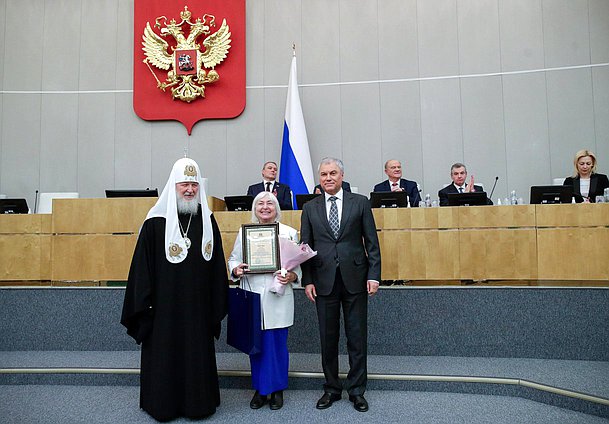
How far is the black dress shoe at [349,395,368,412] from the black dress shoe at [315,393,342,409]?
0.14 meters

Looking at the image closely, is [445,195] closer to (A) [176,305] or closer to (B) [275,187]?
(B) [275,187]

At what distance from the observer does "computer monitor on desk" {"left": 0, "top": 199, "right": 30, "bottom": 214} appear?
221 inches

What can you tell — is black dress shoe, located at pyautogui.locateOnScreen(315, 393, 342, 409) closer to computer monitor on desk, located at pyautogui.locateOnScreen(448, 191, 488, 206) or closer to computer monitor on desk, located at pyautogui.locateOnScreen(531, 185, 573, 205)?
computer monitor on desk, located at pyautogui.locateOnScreen(448, 191, 488, 206)

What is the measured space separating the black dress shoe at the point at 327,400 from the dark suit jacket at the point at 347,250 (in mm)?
745

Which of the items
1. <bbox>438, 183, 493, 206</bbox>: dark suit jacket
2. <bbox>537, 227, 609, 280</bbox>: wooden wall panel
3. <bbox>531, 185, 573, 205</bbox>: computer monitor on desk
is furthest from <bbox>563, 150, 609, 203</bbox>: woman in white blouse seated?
<bbox>438, 183, 493, 206</bbox>: dark suit jacket

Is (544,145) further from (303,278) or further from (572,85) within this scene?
(303,278)

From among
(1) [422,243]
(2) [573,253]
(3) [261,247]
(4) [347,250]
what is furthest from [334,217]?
(2) [573,253]

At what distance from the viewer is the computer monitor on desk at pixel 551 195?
488cm

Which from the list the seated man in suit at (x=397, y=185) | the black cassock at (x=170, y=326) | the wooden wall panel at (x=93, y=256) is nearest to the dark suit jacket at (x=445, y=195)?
the seated man in suit at (x=397, y=185)

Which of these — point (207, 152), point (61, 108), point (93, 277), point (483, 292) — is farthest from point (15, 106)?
point (483, 292)

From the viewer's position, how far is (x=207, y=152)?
27.4 ft

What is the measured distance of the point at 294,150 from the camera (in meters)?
7.61

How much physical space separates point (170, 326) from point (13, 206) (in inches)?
132

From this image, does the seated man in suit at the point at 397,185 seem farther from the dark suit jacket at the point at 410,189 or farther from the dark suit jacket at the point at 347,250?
the dark suit jacket at the point at 347,250
